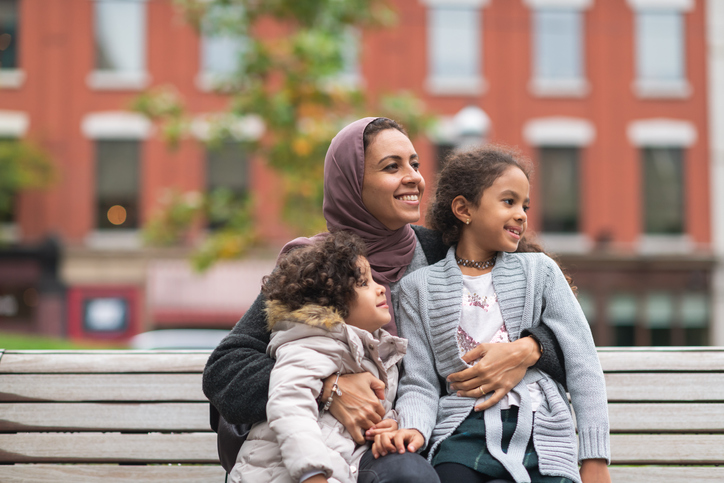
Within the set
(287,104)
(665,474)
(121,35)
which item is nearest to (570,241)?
(287,104)

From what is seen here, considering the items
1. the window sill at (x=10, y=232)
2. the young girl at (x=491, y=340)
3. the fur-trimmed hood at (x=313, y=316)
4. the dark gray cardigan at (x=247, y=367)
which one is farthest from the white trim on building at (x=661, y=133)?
the fur-trimmed hood at (x=313, y=316)

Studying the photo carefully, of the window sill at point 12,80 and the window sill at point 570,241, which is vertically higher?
the window sill at point 12,80

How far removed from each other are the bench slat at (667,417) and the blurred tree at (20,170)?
15.1 m

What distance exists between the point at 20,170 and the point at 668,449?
15.4 metres

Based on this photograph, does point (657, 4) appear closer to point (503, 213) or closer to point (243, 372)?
point (503, 213)

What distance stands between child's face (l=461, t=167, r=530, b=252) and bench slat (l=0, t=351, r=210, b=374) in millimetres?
1285

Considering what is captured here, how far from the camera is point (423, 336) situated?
102 inches

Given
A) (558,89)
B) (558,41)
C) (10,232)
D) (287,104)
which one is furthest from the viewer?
(558,41)

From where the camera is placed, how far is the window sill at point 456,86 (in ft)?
54.8

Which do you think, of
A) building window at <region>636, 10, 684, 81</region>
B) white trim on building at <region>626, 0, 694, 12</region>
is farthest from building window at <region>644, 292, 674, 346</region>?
white trim on building at <region>626, 0, 694, 12</region>

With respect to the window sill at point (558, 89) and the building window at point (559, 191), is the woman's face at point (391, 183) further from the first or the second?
the window sill at point (558, 89)

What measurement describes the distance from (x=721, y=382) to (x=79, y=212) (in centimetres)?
1585

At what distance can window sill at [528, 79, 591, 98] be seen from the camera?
16781 millimetres

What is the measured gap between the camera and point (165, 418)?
298cm
